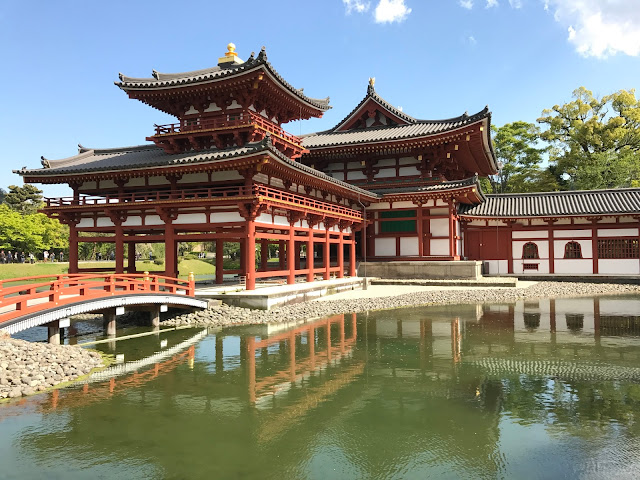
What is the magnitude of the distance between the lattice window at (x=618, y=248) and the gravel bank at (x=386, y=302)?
341 centimetres

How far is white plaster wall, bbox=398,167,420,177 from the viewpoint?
31984mm

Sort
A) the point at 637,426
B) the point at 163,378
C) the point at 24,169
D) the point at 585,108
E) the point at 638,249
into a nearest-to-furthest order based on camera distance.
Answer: the point at 637,426 → the point at 163,378 → the point at 24,169 → the point at 638,249 → the point at 585,108

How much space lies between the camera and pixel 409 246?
31.7 metres

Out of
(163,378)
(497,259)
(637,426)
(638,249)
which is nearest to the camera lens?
(637,426)

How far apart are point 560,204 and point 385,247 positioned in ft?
44.1

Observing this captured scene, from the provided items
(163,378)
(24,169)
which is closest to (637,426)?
(163,378)

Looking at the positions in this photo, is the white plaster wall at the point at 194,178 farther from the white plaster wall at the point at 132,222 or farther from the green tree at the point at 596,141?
the green tree at the point at 596,141

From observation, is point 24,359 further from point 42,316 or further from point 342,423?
point 342,423

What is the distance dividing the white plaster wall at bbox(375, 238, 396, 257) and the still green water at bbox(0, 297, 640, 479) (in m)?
17.3

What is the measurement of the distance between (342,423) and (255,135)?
18.1m

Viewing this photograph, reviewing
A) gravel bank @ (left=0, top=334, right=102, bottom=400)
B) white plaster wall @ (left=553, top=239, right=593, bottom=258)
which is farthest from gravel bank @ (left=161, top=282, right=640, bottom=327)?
gravel bank @ (left=0, top=334, right=102, bottom=400)

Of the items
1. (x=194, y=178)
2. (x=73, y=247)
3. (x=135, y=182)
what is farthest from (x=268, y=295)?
(x=73, y=247)

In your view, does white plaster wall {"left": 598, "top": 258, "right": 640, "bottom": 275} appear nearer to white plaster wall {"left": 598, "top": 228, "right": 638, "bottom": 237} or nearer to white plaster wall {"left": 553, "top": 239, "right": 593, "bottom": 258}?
white plaster wall {"left": 553, "top": 239, "right": 593, "bottom": 258}

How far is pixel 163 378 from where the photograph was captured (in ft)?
36.2
